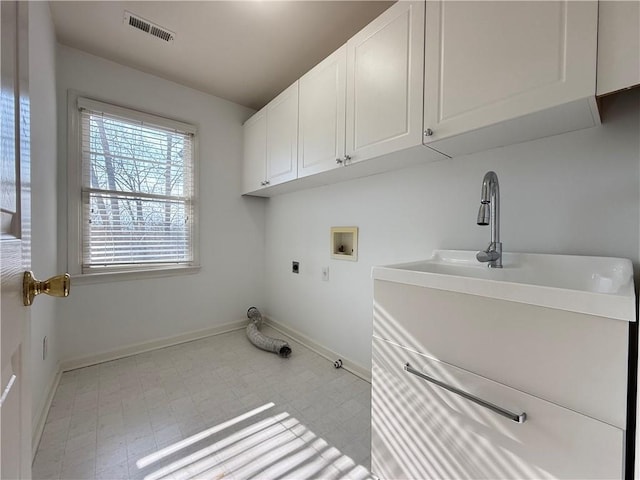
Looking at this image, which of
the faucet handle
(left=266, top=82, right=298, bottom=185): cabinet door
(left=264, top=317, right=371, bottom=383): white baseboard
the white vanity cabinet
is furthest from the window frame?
the faucet handle

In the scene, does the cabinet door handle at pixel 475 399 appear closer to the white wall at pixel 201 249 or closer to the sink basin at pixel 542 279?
the sink basin at pixel 542 279

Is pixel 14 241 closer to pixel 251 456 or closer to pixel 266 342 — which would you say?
pixel 251 456

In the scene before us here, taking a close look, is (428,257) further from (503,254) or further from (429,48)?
(429,48)

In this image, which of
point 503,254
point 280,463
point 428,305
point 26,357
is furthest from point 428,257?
point 26,357

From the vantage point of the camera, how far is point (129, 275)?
231 centimetres

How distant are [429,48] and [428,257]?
1051mm

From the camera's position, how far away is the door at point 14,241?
16.8 inches

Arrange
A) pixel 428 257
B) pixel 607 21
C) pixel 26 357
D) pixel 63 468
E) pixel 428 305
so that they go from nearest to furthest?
pixel 26 357
pixel 607 21
pixel 428 305
pixel 63 468
pixel 428 257

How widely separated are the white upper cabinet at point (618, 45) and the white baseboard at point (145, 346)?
3.05m

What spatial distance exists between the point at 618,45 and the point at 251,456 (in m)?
2.07

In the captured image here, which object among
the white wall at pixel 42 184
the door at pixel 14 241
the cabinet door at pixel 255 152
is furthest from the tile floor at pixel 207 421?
the cabinet door at pixel 255 152

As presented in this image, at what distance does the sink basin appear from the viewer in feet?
2.23

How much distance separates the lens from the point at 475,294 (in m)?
0.89

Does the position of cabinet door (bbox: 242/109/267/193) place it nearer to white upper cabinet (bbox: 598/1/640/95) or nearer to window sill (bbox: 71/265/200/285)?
window sill (bbox: 71/265/200/285)
